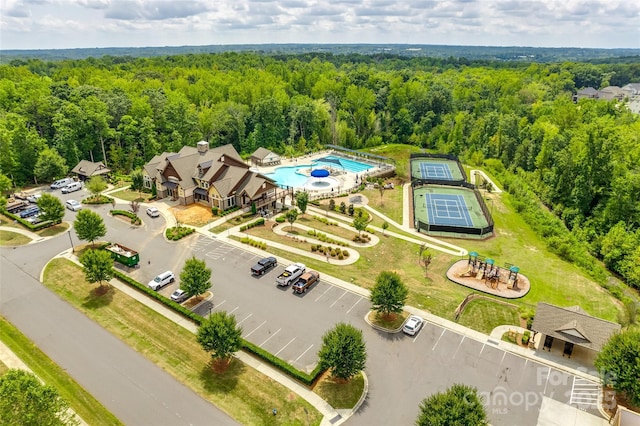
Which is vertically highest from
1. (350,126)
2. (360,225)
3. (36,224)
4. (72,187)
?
(350,126)

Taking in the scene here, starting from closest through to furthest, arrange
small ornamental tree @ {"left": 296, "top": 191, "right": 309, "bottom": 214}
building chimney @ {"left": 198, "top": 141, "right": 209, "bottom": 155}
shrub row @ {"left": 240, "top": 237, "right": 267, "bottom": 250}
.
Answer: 1. shrub row @ {"left": 240, "top": 237, "right": 267, "bottom": 250}
2. small ornamental tree @ {"left": 296, "top": 191, "right": 309, "bottom": 214}
3. building chimney @ {"left": 198, "top": 141, "right": 209, "bottom": 155}

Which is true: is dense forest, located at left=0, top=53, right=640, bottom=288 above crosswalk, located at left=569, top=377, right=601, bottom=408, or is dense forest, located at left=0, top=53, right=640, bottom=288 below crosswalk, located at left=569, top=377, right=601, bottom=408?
above

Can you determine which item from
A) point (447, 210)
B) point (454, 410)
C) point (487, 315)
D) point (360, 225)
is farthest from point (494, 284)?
point (447, 210)

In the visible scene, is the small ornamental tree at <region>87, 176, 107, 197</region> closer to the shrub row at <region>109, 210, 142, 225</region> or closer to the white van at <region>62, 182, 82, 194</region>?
the white van at <region>62, 182, 82, 194</region>

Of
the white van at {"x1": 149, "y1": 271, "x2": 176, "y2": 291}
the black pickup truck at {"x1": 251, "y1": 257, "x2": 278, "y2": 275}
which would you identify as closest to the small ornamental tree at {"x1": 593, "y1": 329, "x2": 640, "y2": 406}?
the black pickup truck at {"x1": 251, "y1": 257, "x2": 278, "y2": 275}

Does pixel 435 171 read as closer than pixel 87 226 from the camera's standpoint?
No

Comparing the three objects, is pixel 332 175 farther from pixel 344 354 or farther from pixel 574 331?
pixel 344 354

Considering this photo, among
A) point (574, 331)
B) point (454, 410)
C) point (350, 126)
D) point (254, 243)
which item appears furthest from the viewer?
point (350, 126)

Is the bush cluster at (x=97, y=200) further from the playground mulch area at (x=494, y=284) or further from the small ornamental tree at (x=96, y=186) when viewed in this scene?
the playground mulch area at (x=494, y=284)
